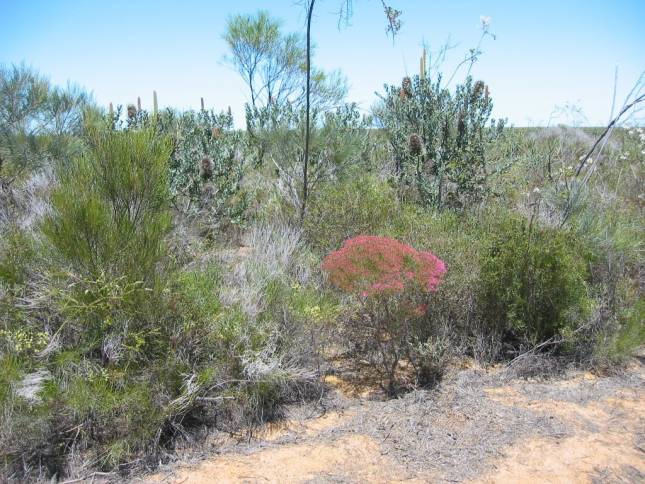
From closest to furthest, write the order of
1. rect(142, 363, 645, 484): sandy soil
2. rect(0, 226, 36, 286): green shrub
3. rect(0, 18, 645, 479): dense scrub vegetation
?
rect(142, 363, 645, 484): sandy soil, rect(0, 18, 645, 479): dense scrub vegetation, rect(0, 226, 36, 286): green shrub

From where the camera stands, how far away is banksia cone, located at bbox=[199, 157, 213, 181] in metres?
8.35

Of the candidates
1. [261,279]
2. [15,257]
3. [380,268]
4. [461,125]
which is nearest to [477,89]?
[461,125]

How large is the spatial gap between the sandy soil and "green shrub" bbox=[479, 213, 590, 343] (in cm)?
63

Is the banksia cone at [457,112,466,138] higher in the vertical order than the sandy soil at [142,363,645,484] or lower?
higher

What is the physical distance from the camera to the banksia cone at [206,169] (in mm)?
8352

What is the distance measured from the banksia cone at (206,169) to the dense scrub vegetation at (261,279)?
3cm

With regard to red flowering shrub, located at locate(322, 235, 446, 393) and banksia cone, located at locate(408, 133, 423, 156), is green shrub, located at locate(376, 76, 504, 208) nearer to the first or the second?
banksia cone, located at locate(408, 133, 423, 156)

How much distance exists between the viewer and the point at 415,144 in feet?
28.4

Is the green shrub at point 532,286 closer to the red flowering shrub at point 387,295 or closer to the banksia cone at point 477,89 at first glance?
the red flowering shrub at point 387,295

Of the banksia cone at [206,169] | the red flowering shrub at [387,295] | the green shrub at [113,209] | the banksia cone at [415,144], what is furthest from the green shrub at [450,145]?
the green shrub at [113,209]

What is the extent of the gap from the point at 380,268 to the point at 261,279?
105cm

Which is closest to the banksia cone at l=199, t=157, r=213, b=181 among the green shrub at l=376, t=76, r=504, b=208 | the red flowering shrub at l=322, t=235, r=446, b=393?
the green shrub at l=376, t=76, r=504, b=208

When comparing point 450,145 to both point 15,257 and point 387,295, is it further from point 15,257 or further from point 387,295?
point 15,257

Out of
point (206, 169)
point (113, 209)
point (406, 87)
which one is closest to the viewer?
point (113, 209)
